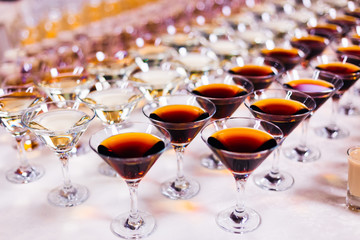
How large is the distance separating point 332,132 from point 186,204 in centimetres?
79

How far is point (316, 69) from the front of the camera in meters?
1.79

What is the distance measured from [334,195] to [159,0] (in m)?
4.81

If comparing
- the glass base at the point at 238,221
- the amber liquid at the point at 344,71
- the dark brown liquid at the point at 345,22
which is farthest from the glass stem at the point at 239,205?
the dark brown liquid at the point at 345,22

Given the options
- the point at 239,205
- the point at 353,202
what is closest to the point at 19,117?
the point at 239,205

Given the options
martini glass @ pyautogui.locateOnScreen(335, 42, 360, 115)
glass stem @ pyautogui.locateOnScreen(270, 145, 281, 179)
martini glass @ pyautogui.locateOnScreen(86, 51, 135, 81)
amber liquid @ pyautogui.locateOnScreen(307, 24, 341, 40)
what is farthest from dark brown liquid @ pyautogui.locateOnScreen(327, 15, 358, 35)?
glass stem @ pyautogui.locateOnScreen(270, 145, 281, 179)

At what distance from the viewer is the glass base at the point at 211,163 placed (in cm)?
147

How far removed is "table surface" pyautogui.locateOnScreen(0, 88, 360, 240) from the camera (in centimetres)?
115

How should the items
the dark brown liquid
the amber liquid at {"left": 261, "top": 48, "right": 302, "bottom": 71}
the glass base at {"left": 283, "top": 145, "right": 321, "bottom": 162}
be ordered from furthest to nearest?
1. the dark brown liquid
2. the amber liquid at {"left": 261, "top": 48, "right": 302, "bottom": 71}
3. the glass base at {"left": 283, "top": 145, "right": 321, "bottom": 162}

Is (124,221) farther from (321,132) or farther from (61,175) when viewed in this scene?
(321,132)

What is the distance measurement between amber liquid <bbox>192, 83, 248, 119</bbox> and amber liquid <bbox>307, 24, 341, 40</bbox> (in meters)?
1.13

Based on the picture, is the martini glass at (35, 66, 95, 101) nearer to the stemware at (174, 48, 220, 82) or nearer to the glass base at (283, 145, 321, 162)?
the stemware at (174, 48, 220, 82)

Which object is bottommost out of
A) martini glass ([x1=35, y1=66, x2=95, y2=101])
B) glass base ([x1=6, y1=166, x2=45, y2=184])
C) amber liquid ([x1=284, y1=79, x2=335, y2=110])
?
glass base ([x1=6, y1=166, x2=45, y2=184])

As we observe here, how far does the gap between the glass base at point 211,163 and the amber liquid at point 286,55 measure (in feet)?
2.48

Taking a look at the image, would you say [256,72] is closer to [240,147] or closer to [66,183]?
[240,147]
